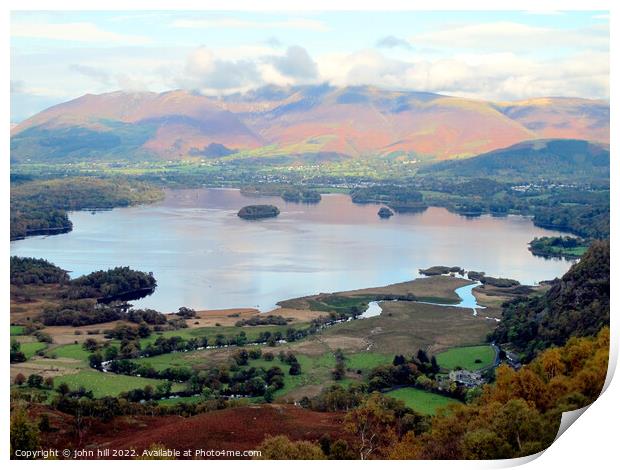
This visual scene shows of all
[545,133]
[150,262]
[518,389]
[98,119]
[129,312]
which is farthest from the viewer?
[545,133]

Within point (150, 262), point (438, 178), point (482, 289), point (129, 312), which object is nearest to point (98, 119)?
point (150, 262)

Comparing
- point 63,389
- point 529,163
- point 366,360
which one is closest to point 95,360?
point 63,389

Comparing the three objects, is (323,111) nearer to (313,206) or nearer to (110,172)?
(313,206)

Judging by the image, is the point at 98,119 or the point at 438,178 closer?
the point at 98,119

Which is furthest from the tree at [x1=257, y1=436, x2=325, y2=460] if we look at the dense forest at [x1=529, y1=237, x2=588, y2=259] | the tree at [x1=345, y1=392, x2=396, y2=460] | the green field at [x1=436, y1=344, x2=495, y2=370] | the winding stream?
the dense forest at [x1=529, y1=237, x2=588, y2=259]

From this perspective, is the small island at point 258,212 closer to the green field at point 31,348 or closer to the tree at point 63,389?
the green field at point 31,348

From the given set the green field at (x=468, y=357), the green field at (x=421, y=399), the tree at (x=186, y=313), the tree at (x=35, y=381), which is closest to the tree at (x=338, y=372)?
the green field at (x=421, y=399)
